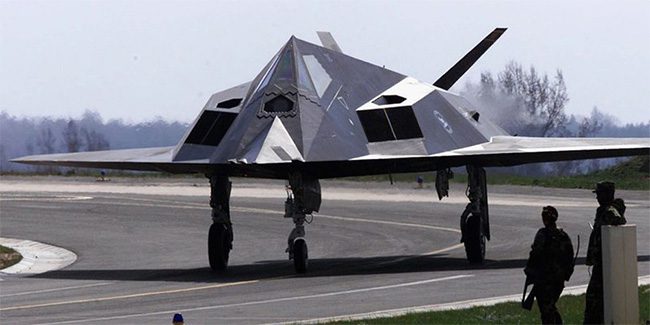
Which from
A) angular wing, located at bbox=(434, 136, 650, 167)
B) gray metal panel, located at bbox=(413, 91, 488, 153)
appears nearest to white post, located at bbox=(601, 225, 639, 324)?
angular wing, located at bbox=(434, 136, 650, 167)

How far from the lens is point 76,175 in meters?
68.8

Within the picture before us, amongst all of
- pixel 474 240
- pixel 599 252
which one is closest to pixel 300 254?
pixel 474 240

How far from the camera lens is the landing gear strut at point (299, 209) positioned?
24.9m

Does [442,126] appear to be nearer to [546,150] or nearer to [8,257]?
[546,150]

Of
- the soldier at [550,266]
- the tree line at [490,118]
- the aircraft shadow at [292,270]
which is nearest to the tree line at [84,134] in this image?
the tree line at [490,118]

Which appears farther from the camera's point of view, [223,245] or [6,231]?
[6,231]

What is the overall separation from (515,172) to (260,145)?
42.8m

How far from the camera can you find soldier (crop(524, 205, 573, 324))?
15.3 metres

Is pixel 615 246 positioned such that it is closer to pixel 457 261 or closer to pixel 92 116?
pixel 457 261

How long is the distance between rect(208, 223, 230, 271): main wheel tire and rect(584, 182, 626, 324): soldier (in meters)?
12.0

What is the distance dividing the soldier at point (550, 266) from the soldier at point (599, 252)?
0.89 ft

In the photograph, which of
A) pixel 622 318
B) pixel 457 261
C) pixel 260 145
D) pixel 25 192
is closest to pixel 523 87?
pixel 25 192

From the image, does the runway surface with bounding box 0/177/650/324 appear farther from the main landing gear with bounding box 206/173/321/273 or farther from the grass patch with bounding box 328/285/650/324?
the grass patch with bounding box 328/285/650/324

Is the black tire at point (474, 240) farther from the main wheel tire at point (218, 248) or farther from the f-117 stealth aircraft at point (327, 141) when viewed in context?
the main wheel tire at point (218, 248)
